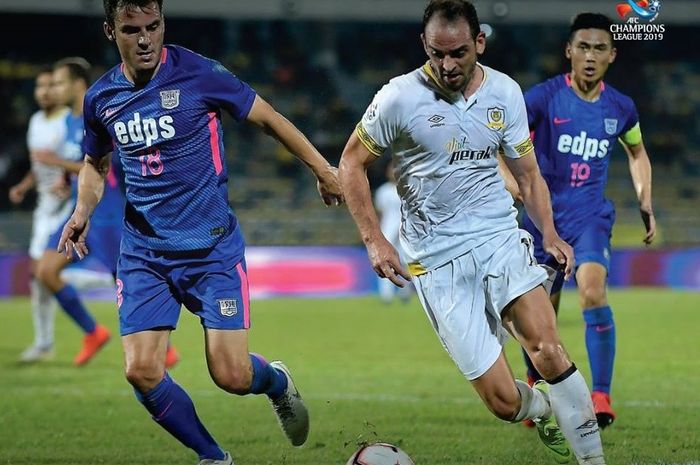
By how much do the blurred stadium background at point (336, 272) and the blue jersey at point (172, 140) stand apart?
1.37m

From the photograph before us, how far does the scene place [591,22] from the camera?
735 cm

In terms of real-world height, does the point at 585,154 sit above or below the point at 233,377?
above

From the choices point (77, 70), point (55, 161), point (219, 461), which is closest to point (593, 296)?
point (219, 461)

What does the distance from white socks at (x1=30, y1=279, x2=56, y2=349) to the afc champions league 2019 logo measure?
6.00 meters

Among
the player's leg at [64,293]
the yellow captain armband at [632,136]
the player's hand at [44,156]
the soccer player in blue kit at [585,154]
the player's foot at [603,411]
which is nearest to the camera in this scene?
the player's foot at [603,411]

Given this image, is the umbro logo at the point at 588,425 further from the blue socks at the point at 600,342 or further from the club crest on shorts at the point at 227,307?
the blue socks at the point at 600,342

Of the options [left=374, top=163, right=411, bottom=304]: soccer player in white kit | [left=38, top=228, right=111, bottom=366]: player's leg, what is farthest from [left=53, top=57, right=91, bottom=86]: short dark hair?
[left=374, top=163, right=411, bottom=304]: soccer player in white kit

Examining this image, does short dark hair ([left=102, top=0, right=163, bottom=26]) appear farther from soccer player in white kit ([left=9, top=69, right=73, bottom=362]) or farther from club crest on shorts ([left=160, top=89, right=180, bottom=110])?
soccer player in white kit ([left=9, top=69, right=73, bottom=362])

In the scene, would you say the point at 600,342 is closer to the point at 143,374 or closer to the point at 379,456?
the point at 379,456

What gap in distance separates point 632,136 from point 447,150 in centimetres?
261

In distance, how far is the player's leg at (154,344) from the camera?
5.58 metres

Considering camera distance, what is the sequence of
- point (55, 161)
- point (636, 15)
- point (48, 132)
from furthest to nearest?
point (48, 132) → point (55, 161) → point (636, 15)

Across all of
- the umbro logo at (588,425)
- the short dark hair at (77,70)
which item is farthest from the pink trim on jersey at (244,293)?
the short dark hair at (77,70)

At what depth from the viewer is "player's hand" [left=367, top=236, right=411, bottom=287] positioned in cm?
518
